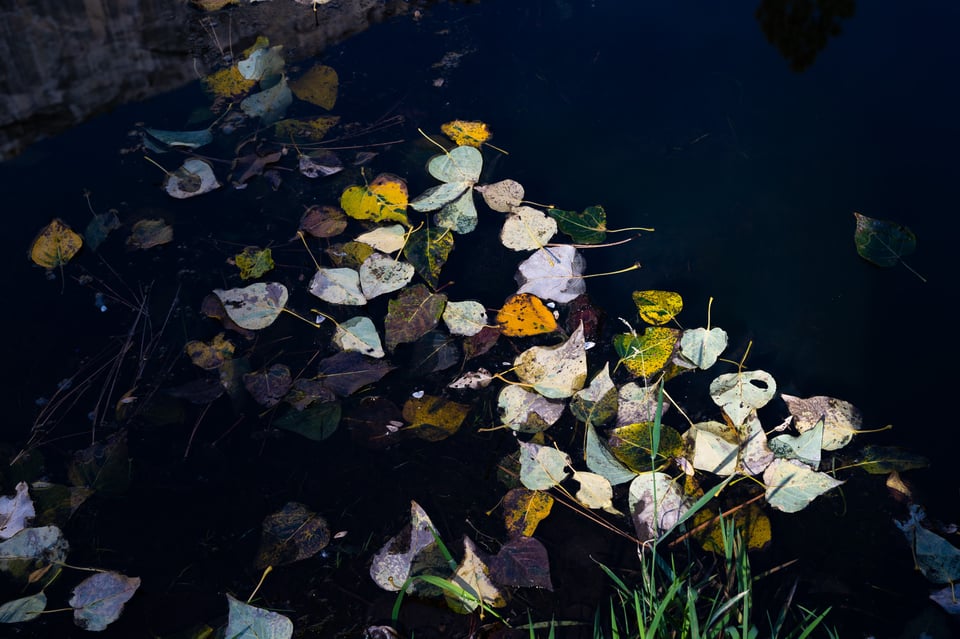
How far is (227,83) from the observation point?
1.70 meters

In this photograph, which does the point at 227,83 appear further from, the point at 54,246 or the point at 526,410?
the point at 526,410

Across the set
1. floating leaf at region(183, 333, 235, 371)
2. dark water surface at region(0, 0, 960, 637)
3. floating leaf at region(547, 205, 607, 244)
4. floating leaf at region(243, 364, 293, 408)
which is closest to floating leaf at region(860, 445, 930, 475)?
dark water surface at region(0, 0, 960, 637)

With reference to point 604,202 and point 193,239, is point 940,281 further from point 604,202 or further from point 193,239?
point 193,239

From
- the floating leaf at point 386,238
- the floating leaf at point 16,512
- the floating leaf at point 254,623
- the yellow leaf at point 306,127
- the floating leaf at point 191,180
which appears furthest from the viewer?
the yellow leaf at point 306,127

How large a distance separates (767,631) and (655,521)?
0.23 m

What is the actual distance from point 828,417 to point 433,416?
0.68 m

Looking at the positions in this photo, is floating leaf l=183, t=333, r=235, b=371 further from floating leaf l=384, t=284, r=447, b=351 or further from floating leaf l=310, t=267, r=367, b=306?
floating leaf l=384, t=284, r=447, b=351

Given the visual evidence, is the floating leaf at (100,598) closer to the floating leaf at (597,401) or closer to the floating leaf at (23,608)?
the floating leaf at (23,608)

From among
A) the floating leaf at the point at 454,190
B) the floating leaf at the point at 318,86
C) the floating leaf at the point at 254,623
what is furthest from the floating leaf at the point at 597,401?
the floating leaf at the point at 318,86

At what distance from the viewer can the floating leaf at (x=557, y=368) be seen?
118 centimetres

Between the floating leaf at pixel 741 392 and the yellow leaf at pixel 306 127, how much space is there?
104 centimetres

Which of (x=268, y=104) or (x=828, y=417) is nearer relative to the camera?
(x=828, y=417)

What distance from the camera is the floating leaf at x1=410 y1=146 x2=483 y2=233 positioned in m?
1.43

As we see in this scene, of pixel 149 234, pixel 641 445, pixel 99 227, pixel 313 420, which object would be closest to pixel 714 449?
pixel 641 445
